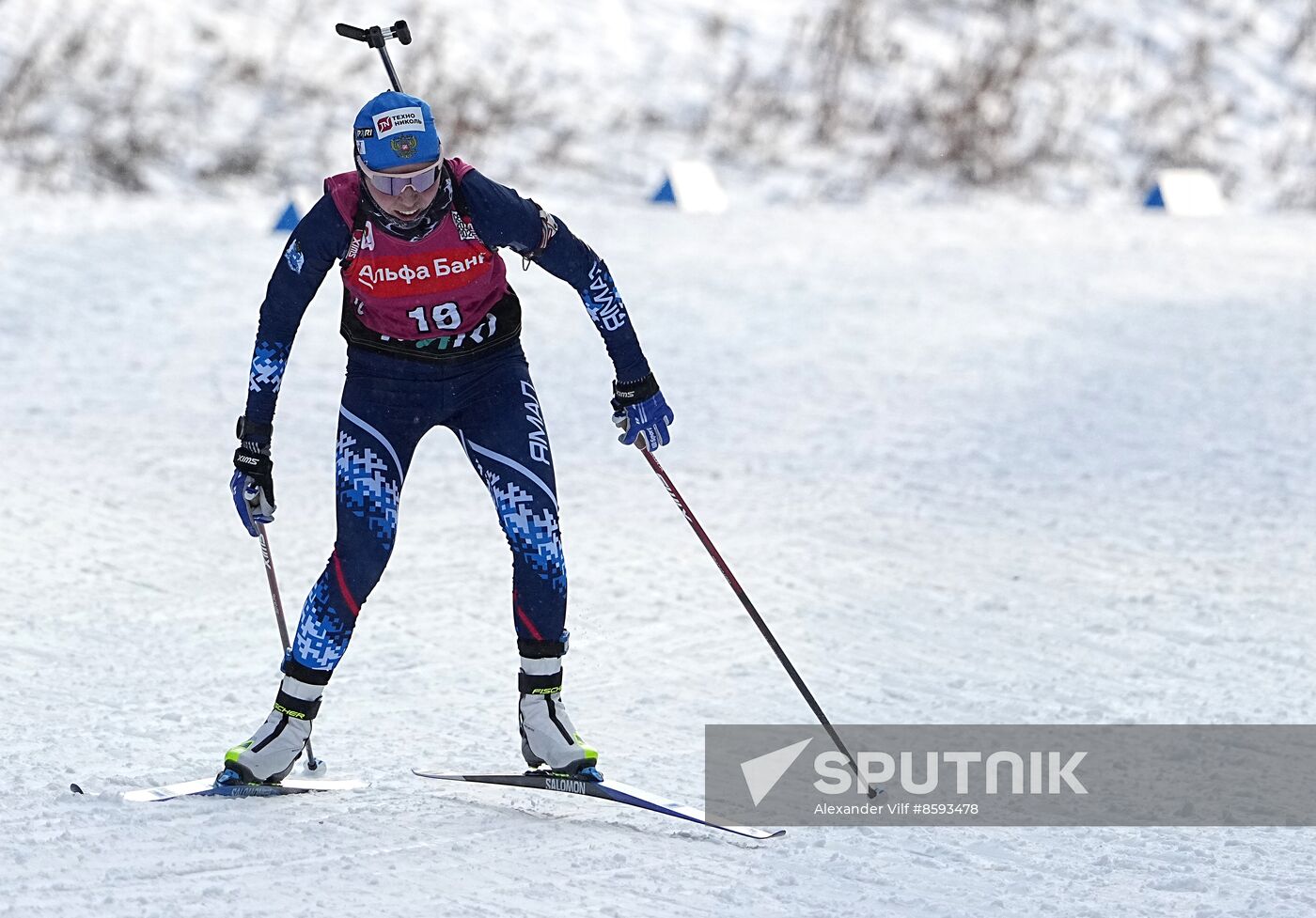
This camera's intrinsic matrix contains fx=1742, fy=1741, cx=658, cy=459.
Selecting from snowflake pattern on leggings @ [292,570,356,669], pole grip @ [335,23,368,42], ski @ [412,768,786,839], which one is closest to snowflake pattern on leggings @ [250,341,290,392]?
snowflake pattern on leggings @ [292,570,356,669]

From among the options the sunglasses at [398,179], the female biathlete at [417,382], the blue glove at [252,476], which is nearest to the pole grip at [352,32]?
the female biathlete at [417,382]

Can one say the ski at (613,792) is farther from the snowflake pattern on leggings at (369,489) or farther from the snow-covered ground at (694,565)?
the snowflake pattern on leggings at (369,489)

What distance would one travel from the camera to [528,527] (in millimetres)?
4348

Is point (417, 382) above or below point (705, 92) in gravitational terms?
below

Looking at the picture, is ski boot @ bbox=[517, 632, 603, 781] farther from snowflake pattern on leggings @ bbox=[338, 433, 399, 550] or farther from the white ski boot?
snowflake pattern on leggings @ bbox=[338, 433, 399, 550]

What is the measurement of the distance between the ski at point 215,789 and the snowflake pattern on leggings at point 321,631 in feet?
1.05

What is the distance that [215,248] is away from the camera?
11867mm

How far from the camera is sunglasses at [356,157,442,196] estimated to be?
408 cm

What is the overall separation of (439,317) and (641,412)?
599 mm

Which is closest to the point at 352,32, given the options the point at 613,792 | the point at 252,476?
the point at 252,476

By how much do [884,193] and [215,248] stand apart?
7168mm

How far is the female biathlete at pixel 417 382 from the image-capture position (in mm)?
4207

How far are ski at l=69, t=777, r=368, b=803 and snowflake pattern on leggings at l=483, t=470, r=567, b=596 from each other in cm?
77

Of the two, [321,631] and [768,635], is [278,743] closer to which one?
[321,631]
